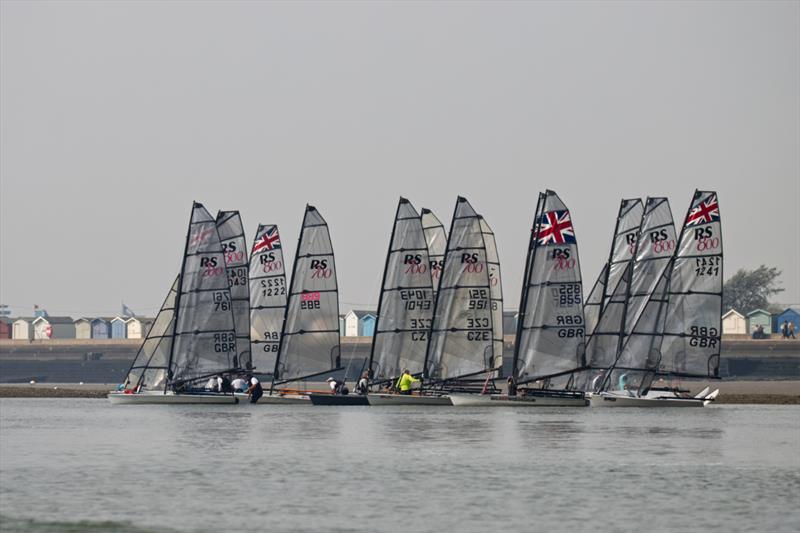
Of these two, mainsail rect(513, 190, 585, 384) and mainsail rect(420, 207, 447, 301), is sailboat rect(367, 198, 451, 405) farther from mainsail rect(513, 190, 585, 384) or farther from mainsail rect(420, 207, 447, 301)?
mainsail rect(513, 190, 585, 384)

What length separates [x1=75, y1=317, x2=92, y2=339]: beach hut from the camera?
7559 inches

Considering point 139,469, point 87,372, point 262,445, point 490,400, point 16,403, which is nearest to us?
point 139,469

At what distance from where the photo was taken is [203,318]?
250ft

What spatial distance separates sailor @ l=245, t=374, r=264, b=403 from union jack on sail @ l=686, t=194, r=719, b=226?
21847 millimetres

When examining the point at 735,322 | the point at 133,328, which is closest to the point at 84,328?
the point at 133,328

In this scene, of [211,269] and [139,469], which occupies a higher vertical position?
[211,269]

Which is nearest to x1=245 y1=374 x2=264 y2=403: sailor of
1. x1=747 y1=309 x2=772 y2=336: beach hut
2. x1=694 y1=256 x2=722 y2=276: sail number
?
x1=694 y1=256 x2=722 y2=276: sail number

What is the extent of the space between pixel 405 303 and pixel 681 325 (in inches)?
517

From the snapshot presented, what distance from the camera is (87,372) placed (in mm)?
152625

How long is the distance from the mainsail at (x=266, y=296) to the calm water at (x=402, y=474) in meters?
18.7

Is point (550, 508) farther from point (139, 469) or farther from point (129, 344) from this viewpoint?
point (129, 344)

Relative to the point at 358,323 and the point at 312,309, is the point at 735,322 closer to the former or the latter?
the point at 358,323

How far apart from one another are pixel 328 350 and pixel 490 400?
9.05m

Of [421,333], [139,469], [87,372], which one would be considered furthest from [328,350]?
[87,372]
